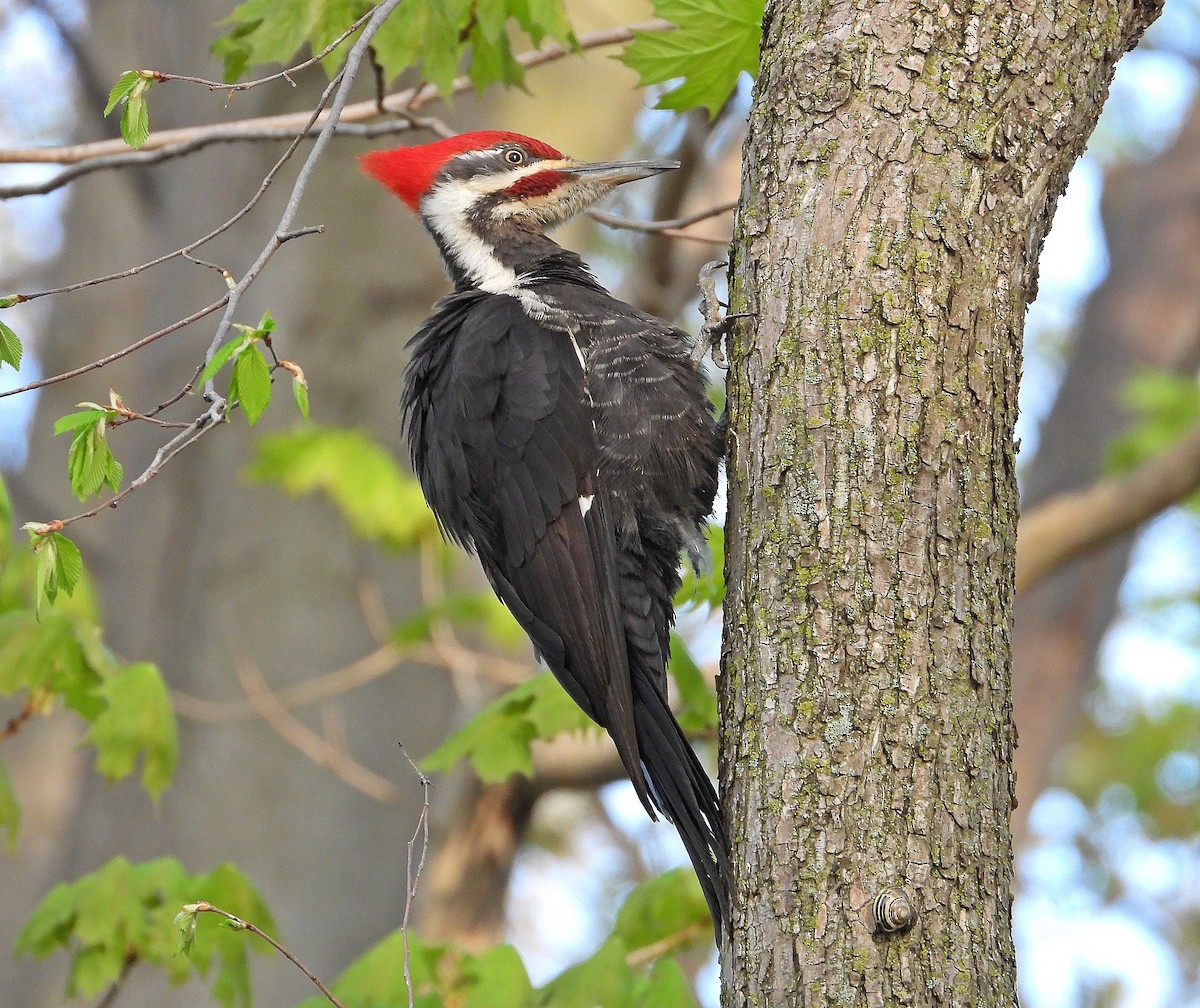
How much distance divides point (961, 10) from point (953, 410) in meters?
0.61

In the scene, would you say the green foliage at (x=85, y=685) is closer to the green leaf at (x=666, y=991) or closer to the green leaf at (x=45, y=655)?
the green leaf at (x=45, y=655)

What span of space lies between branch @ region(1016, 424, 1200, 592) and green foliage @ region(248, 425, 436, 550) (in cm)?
211

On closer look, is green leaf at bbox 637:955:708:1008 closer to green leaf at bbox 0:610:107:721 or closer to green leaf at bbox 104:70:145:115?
green leaf at bbox 0:610:107:721

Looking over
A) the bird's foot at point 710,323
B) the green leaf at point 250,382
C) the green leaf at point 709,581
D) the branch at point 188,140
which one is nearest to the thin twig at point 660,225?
the bird's foot at point 710,323

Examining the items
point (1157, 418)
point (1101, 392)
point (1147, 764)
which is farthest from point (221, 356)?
point (1147, 764)

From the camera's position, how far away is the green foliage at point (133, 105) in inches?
69.0

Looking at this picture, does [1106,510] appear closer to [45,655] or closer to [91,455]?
[45,655]

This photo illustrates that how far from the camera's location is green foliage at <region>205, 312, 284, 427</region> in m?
1.62

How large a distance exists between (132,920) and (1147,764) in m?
8.63

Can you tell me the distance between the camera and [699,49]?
2625mm

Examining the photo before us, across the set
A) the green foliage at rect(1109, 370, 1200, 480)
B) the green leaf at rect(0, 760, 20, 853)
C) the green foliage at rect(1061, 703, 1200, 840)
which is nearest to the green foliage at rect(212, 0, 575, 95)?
the green leaf at rect(0, 760, 20, 853)

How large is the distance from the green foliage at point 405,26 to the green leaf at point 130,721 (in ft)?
4.42

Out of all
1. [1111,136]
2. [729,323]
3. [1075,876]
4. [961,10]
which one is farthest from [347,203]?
[1075,876]

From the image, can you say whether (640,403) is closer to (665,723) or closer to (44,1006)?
(665,723)
